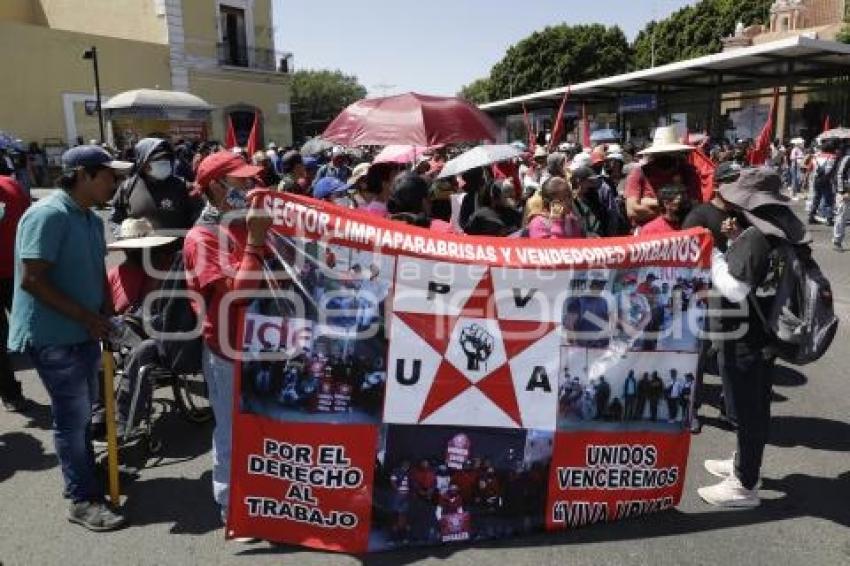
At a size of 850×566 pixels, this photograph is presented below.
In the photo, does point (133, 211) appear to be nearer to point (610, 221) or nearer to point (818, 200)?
point (610, 221)

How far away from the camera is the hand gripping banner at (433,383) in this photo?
3240 millimetres

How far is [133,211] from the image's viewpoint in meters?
5.73

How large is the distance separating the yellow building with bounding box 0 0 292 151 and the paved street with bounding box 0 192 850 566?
87.6ft

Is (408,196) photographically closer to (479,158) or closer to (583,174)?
(479,158)

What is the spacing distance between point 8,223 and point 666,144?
527 cm

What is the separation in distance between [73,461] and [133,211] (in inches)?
108

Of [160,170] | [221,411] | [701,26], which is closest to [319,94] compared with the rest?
[701,26]

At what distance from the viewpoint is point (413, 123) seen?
Answer: 28.1 feet

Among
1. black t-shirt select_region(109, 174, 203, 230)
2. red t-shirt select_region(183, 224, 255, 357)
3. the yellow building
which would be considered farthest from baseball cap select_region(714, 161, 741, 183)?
the yellow building

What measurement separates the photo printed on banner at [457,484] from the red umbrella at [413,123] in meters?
5.69

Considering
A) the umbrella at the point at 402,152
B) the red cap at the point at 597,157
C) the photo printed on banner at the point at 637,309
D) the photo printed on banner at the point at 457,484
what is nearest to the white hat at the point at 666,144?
the red cap at the point at 597,157

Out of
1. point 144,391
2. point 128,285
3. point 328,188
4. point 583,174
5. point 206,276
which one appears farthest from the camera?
point 328,188

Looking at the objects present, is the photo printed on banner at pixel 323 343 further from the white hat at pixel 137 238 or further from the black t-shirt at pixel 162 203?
the black t-shirt at pixel 162 203

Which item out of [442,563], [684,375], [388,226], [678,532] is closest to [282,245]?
[388,226]
